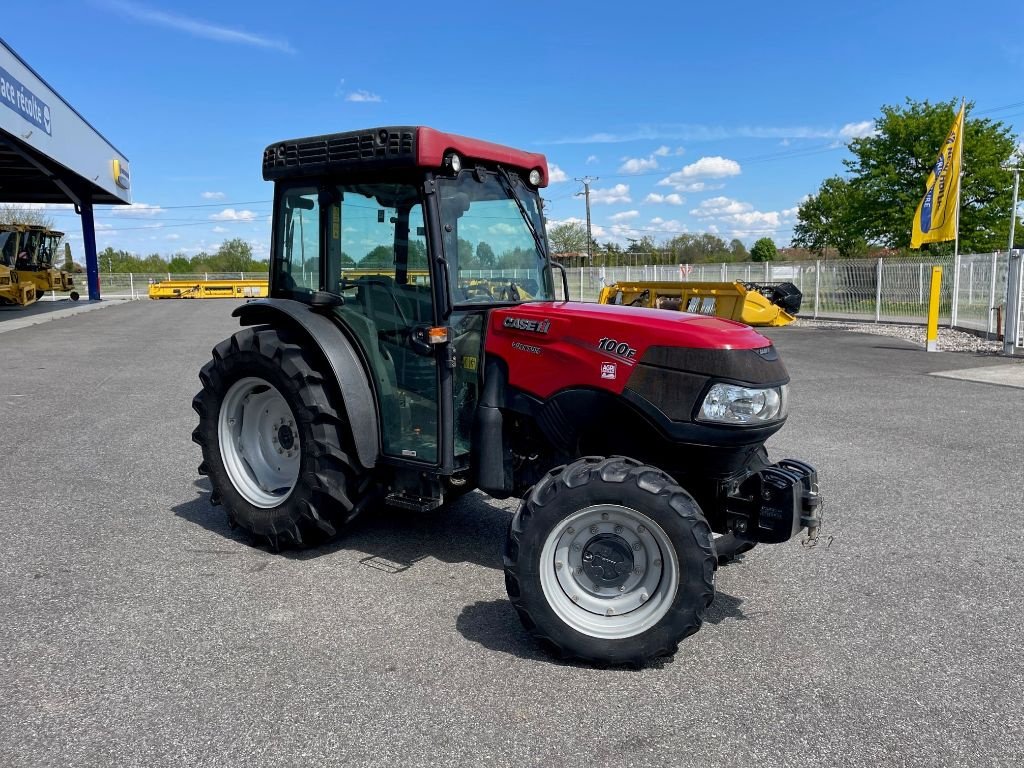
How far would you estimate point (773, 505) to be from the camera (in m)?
3.44

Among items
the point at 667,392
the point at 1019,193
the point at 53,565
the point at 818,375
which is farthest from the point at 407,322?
the point at 1019,193

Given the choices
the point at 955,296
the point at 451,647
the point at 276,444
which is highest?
the point at 955,296

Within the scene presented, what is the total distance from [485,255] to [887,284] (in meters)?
21.7

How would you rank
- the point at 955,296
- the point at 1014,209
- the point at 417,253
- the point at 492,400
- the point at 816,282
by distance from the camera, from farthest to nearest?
the point at 1014,209 → the point at 816,282 → the point at 955,296 → the point at 417,253 → the point at 492,400

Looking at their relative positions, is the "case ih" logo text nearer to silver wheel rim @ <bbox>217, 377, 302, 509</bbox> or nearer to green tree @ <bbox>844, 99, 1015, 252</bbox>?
silver wheel rim @ <bbox>217, 377, 302, 509</bbox>

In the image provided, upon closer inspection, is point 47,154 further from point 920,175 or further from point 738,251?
point 738,251

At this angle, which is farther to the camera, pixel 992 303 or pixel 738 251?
pixel 738 251

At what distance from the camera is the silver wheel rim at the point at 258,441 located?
15.3 ft

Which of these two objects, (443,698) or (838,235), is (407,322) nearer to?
(443,698)

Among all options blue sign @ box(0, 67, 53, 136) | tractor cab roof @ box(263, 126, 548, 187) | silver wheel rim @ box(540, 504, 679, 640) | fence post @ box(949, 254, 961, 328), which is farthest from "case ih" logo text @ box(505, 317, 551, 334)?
fence post @ box(949, 254, 961, 328)

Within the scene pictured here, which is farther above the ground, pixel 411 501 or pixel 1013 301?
pixel 1013 301

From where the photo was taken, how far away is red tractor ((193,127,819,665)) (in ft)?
10.7

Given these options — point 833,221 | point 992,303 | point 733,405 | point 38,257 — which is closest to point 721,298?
point 992,303

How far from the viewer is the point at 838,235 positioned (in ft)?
137
